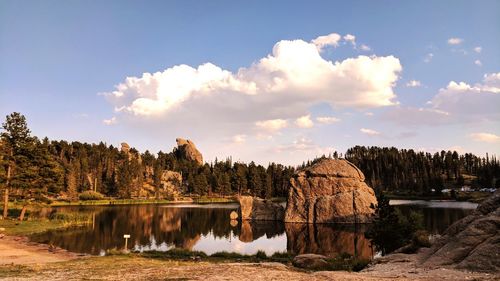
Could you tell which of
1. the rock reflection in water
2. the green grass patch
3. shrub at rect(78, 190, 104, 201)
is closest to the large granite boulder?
the rock reflection in water

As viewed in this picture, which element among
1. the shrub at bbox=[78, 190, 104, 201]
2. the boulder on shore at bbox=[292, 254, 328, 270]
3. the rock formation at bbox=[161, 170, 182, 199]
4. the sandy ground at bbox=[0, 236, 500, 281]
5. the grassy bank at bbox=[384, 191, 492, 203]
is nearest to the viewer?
the sandy ground at bbox=[0, 236, 500, 281]

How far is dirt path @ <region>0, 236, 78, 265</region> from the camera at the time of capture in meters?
30.3

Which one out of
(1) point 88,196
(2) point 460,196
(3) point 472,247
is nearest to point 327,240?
(3) point 472,247

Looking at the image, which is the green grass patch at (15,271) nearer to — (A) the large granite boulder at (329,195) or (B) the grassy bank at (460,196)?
(A) the large granite boulder at (329,195)

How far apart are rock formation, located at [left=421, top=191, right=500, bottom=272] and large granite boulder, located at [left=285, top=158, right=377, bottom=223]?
4160cm

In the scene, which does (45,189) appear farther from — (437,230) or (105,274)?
(437,230)

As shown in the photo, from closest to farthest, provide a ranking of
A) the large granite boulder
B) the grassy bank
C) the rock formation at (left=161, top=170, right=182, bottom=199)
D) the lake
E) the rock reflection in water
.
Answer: the rock reflection in water, the lake, the large granite boulder, the grassy bank, the rock formation at (left=161, top=170, right=182, bottom=199)

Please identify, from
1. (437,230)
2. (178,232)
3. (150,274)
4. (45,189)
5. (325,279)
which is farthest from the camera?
(45,189)

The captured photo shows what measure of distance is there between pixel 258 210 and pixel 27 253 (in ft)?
169

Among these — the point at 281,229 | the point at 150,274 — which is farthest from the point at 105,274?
the point at 281,229

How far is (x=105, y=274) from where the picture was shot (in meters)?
21.1

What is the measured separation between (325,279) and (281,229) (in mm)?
46189

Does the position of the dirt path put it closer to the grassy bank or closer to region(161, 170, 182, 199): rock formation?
the grassy bank

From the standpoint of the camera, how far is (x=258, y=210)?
80.7 m
